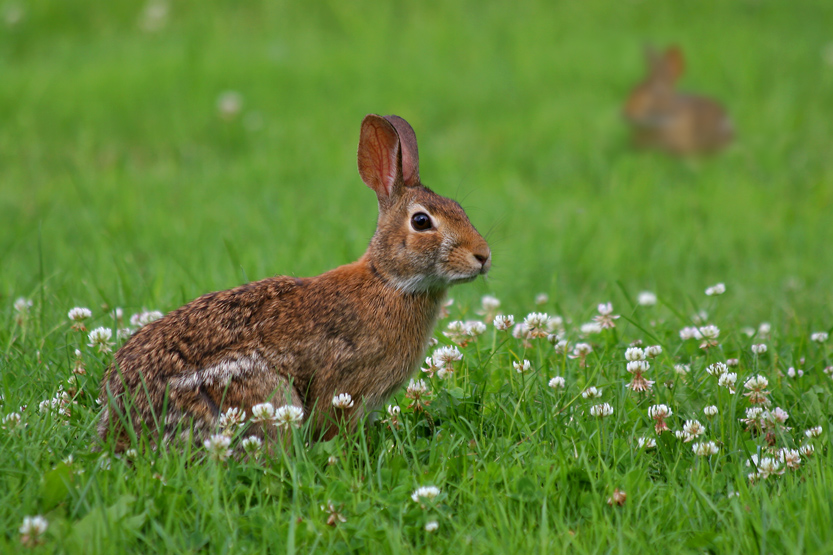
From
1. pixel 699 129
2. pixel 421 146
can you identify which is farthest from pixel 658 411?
pixel 699 129

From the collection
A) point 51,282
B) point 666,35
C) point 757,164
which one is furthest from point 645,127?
point 51,282

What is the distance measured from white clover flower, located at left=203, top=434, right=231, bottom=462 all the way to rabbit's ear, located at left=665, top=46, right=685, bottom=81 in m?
9.76

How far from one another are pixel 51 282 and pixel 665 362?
166 inches

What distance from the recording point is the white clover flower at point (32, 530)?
2.88 m

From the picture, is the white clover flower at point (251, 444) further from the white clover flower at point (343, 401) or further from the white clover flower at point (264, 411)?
the white clover flower at point (343, 401)

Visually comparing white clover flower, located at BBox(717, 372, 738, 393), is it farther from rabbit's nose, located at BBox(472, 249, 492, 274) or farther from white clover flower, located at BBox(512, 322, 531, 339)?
rabbit's nose, located at BBox(472, 249, 492, 274)

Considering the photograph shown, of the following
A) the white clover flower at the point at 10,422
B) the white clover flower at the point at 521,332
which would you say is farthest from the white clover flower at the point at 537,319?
the white clover flower at the point at 10,422

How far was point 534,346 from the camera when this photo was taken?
4.88 meters

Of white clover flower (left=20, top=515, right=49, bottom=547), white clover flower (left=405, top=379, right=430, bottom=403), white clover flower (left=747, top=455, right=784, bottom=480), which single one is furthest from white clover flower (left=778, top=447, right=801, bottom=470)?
white clover flower (left=20, top=515, right=49, bottom=547)

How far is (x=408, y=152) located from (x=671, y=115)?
25.4 feet

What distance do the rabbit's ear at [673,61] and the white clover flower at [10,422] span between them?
10033mm

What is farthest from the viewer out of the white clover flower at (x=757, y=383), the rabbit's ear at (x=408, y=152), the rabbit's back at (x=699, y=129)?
the rabbit's back at (x=699, y=129)

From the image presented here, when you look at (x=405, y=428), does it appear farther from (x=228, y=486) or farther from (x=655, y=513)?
(x=655, y=513)

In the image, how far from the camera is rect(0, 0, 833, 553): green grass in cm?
322
